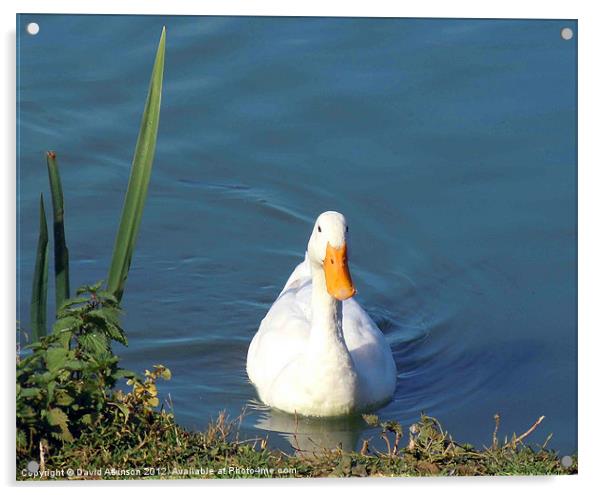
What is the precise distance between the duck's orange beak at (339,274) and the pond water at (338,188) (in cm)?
86

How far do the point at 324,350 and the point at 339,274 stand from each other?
0.66 meters

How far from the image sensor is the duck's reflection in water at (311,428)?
8.43 metres

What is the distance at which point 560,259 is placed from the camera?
8320 millimetres

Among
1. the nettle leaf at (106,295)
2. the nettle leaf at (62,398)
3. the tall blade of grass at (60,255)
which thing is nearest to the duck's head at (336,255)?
the nettle leaf at (106,295)

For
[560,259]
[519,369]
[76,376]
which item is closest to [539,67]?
[560,259]

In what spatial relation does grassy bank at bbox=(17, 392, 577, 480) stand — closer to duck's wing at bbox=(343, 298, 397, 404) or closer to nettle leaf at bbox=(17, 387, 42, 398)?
nettle leaf at bbox=(17, 387, 42, 398)

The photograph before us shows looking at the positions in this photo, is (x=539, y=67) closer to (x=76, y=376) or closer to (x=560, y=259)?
(x=560, y=259)

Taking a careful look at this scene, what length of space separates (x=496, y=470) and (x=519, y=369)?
3.67 feet

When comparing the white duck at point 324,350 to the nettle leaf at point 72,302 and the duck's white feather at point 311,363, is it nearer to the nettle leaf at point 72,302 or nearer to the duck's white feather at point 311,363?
the duck's white feather at point 311,363

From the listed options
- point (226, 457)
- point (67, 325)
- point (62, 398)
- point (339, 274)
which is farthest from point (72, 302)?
point (339, 274)

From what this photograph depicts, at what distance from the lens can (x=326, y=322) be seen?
8594mm

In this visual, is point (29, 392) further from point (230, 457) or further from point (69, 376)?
point (230, 457)

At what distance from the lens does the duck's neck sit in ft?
28.1

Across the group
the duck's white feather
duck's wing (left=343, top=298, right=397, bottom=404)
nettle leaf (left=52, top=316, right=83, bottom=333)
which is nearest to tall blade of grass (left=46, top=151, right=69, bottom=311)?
nettle leaf (left=52, top=316, right=83, bottom=333)
